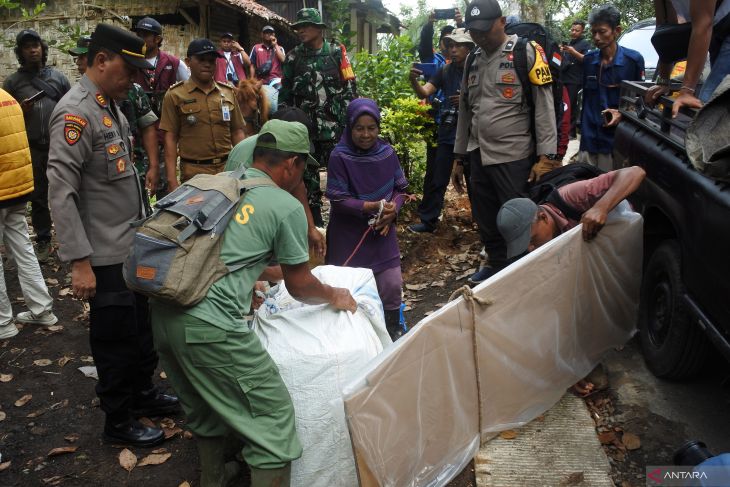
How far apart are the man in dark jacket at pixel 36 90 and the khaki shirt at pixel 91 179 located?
3.58 metres

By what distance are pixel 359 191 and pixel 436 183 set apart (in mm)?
2804

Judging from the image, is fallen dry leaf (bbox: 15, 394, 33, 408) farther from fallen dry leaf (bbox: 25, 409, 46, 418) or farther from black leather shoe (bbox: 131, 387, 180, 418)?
black leather shoe (bbox: 131, 387, 180, 418)

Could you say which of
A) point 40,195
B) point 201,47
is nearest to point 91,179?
point 201,47

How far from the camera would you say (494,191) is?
203 inches

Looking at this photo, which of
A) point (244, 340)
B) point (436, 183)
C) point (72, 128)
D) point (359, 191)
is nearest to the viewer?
point (244, 340)

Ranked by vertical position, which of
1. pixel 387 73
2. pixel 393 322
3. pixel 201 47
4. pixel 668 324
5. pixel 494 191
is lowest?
pixel 393 322

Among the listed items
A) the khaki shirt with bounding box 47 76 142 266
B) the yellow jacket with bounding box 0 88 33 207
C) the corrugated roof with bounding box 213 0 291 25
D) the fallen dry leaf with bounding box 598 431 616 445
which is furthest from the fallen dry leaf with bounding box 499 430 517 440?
the corrugated roof with bounding box 213 0 291 25

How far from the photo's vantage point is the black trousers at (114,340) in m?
3.28

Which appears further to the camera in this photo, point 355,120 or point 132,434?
point 355,120

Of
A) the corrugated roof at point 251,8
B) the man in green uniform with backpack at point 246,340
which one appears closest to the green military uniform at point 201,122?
the man in green uniform with backpack at point 246,340

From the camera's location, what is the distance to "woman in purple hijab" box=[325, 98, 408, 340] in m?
4.02

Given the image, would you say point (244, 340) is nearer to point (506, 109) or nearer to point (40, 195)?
point (506, 109)

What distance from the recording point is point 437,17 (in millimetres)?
8453

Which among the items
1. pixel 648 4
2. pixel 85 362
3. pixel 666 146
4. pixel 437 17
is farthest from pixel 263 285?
pixel 648 4
